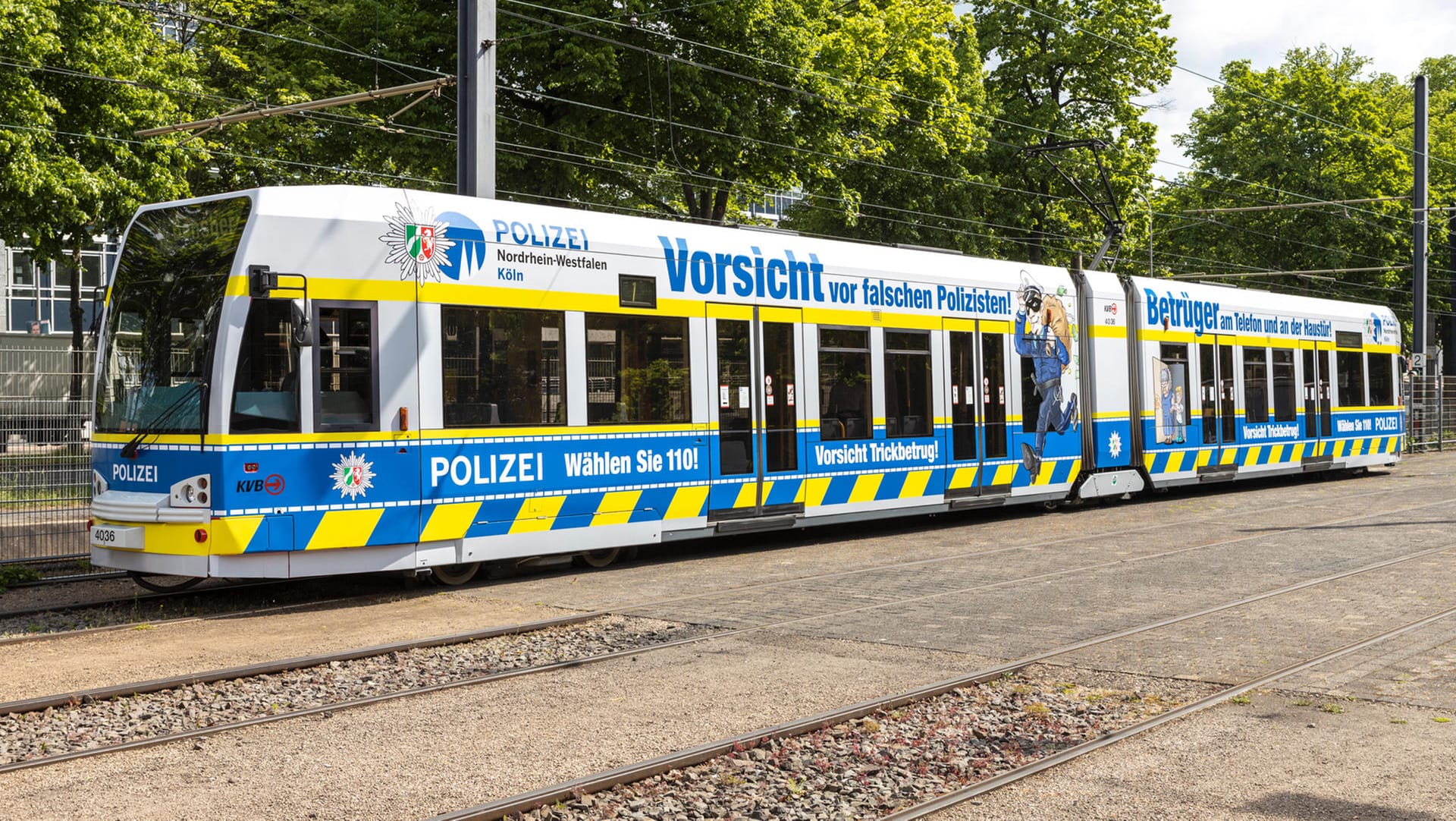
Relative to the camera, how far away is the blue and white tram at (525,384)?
1023 centimetres

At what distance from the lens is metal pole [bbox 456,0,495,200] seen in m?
14.4

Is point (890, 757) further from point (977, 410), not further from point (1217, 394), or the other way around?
point (1217, 394)

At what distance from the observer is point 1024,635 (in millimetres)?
8797

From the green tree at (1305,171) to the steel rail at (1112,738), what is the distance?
40228 mm

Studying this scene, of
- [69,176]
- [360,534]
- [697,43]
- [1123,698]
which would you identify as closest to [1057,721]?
[1123,698]

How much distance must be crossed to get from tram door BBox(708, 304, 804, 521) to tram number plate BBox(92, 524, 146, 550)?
5364 mm

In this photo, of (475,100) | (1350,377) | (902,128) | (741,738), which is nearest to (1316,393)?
(1350,377)

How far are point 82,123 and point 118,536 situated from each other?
17.8 metres

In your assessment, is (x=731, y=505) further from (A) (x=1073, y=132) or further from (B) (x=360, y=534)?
(A) (x=1073, y=132)

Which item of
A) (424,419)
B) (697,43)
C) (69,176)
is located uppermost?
(697,43)

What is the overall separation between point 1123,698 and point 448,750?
351 centimetres

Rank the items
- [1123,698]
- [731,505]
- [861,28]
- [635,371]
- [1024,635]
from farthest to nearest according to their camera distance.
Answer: [861,28] → [731,505] → [635,371] → [1024,635] → [1123,698]

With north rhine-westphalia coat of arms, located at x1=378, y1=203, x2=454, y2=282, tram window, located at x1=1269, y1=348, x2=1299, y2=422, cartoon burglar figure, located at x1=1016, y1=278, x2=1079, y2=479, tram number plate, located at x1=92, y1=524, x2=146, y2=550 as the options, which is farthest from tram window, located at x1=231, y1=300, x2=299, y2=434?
tram window, located at x1=1269, y1=348, x2=1299, y2=422

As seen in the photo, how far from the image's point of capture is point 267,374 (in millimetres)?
10227
